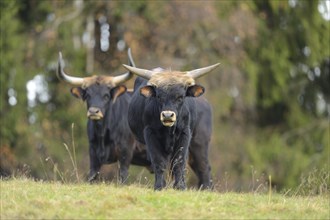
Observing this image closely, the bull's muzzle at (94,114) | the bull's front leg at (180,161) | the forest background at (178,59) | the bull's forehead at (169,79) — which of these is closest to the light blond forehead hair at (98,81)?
the bull's muzzle at (94,114)

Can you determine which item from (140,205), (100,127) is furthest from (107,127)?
(140,205)

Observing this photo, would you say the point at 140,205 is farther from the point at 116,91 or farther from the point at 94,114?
the point at 116,91

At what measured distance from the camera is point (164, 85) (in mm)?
15133

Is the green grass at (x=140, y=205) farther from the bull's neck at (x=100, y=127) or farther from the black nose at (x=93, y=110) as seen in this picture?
the bull's neck at (x=100, y=127)

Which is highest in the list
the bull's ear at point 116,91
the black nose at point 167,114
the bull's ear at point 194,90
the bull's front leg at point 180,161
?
the bull's ear at point 194,90

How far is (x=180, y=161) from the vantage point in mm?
15180

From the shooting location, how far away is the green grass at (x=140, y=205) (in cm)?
1240

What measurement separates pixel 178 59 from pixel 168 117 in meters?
19.8

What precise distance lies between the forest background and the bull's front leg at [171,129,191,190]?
15.1 metres

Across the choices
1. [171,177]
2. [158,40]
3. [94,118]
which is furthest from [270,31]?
[171,177]

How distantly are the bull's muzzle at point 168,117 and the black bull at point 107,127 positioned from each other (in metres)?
3.73

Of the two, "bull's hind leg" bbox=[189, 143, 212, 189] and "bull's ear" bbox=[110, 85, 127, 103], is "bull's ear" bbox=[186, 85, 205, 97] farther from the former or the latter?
"bull's ear" bbox=[110, 85, 127, 103]

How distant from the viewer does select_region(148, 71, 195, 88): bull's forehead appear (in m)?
15.2

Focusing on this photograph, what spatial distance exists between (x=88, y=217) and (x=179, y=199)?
51.1 inches
